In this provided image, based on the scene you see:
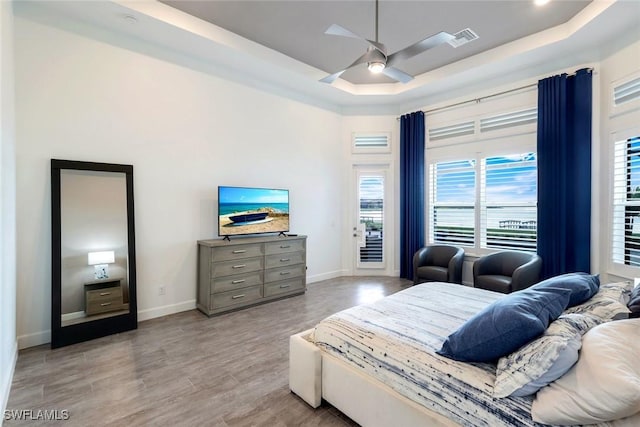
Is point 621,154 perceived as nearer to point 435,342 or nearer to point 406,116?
point 406,116

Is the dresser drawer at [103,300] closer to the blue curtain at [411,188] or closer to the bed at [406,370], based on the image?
the bed at [406,370]

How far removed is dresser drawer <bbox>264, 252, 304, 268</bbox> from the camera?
14.5ft

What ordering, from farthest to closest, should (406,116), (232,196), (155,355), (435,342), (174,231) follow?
(406,116) → (232,196) → (174,231) → (155,355) → (435,342)

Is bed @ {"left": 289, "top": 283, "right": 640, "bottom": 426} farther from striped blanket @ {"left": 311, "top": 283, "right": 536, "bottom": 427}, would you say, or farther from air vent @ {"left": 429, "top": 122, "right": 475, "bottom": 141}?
air vent @ {"left": 429, "top": 122, "right": 475, "bottom": 141}

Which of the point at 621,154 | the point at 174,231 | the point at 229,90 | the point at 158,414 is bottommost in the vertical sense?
the point at 158,414

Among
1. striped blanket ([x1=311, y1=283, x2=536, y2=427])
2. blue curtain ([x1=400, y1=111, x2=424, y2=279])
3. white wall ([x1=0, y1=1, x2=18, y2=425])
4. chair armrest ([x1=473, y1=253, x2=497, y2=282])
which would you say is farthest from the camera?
blue curtain ([x1=400, y1=111, x2=424, y2=279])

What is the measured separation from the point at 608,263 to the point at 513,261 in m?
0.99

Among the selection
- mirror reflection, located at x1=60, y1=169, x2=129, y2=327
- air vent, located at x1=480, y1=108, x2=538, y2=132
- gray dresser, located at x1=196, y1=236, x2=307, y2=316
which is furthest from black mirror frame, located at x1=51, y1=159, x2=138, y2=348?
air vent, located at x1=480, y1=108, x2=538, y2=132

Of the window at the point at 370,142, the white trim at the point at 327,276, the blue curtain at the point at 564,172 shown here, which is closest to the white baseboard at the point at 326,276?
the white trim at the point at 327,276

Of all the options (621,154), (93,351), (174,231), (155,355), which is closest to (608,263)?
(621,154)

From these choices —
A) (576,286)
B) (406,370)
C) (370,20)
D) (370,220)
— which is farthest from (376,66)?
(370,220)

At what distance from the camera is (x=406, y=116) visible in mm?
5766

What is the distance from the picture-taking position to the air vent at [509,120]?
14.6 ft

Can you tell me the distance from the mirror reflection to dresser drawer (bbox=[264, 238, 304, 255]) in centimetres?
177
